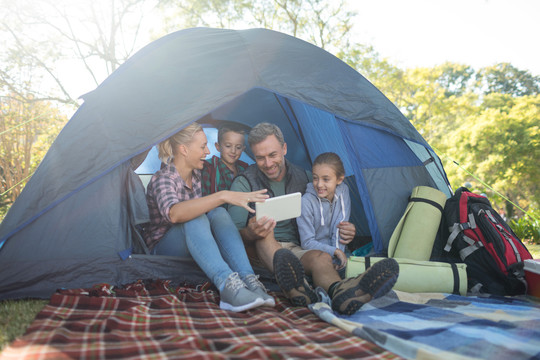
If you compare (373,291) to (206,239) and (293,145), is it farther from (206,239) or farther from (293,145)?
(293,145)

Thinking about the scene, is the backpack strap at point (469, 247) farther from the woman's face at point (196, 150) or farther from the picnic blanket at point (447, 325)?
the woman's face at point (196, 150)

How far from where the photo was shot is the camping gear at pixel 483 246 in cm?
242

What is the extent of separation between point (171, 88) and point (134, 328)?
1537mm

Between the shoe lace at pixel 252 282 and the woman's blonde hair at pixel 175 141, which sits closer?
the shoe lace at pixel 252 282

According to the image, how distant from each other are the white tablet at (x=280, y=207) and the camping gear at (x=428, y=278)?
49 cm

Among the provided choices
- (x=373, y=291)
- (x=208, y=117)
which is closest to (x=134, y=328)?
(x=373, y=291)

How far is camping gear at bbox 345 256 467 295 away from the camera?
7.64 ft

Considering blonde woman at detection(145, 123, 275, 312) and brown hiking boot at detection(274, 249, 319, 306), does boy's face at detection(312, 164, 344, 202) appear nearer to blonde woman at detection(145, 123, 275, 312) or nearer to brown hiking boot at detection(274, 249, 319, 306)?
blonde woman at detection(145, 123, 275, 312)

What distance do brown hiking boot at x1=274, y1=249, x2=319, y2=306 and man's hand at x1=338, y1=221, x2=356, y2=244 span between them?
0.77 meters

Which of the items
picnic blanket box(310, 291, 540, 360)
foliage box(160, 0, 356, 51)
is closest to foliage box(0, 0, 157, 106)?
foliage box(160, 0, 356, 51)

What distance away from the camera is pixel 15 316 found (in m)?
1.94

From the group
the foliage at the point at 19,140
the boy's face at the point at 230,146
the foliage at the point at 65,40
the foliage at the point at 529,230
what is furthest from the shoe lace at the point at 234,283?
the foliage at the point at 65,40

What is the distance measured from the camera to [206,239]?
222cm

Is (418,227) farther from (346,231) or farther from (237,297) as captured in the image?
(237,297)
